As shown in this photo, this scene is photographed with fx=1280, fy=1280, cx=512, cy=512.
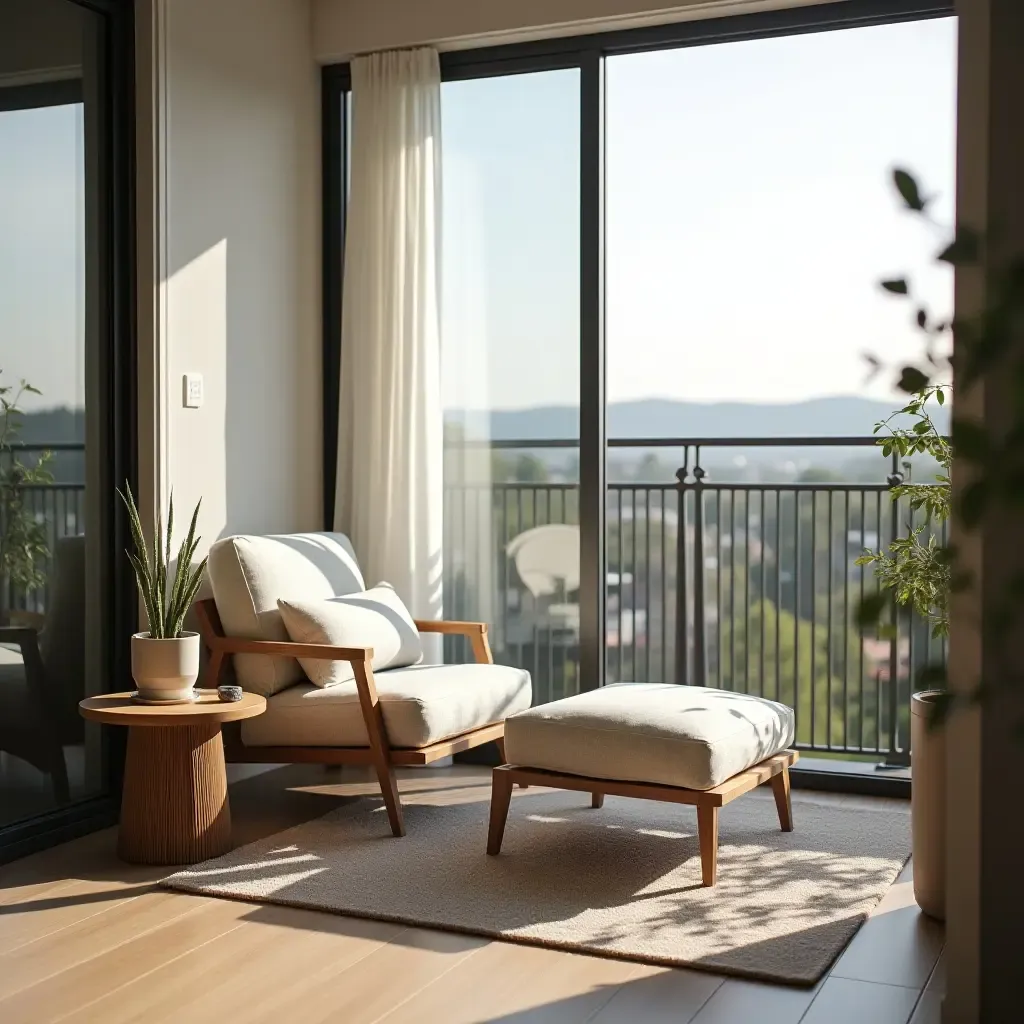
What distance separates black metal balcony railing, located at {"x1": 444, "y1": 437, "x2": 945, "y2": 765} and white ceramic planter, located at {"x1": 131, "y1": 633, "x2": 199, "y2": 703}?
1.53 meters

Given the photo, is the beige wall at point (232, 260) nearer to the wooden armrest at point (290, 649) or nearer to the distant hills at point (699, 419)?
the wooden armrest at point (290, 649)

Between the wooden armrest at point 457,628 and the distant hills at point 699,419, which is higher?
the distant hills at point 699,419

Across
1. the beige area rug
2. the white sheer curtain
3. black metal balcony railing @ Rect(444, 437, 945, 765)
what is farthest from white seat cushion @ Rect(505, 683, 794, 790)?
the white sheer curtain

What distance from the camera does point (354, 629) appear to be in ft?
13.5

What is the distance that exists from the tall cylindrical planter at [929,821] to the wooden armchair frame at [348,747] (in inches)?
48.2

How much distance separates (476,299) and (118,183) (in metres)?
1.39

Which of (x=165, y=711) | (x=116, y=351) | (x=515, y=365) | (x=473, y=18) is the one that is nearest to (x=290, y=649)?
(x=165, y=711)

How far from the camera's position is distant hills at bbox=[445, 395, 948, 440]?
15.8 ft

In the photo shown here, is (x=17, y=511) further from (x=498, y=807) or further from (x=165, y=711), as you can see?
(x=498, y=807)

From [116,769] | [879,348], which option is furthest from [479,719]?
[879,348]

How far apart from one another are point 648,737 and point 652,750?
0.12 ft

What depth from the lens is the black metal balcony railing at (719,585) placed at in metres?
4.82

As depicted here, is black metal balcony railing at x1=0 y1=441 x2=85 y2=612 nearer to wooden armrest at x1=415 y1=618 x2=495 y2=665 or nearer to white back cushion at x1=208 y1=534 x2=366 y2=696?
white back cushion at x1=208 y1=534 x2=366 y2=696

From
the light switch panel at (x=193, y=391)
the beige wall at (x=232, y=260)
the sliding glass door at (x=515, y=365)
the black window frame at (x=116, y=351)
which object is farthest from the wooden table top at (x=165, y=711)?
the sliding glass door at (x=515, y=365)
